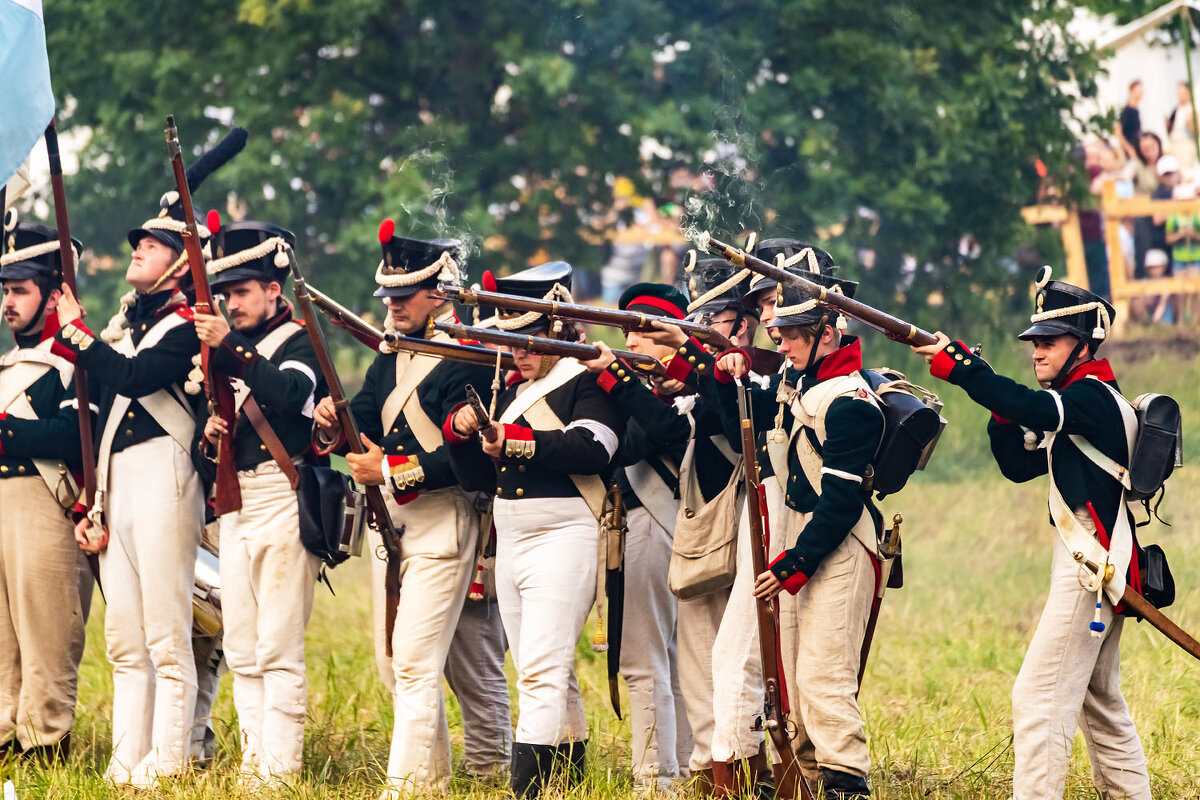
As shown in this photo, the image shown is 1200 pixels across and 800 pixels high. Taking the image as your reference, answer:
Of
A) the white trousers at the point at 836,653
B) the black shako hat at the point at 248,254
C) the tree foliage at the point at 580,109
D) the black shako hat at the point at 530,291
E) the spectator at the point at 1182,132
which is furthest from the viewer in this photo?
the spectator at the point at 1182,132

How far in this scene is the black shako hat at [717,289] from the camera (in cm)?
725

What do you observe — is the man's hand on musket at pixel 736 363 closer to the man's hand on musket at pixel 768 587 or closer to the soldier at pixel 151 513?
the man's hand on musket at pixel 768 587

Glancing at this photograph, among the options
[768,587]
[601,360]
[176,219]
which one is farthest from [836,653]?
[176,219]

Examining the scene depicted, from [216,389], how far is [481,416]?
4.70 feet

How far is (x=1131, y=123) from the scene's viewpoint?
57.4ft

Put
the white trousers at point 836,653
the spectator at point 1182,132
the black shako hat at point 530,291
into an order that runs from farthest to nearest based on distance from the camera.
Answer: the spectator at point 1182,132
the black shako hat at point 530,291
the white trousers at point 836,653

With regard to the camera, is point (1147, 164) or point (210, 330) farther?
point (1147, 164)

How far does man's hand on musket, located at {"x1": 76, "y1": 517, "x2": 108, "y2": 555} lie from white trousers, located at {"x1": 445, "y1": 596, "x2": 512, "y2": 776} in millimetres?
1614

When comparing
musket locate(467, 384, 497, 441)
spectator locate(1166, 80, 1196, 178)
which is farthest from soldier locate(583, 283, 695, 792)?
spectator locate(1166, 80, 1196, 178)

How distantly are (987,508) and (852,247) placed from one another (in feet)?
11.4

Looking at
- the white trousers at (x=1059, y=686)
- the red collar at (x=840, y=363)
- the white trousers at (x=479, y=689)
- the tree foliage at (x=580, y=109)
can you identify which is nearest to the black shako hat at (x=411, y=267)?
the white trousers at (x=479, y=689)

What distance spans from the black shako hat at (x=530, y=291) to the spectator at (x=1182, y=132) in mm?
12103

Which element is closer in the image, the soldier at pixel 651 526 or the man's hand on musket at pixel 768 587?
the man's hand on musket at pixel 768 587

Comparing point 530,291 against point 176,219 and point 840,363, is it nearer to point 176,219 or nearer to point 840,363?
point 840,363
